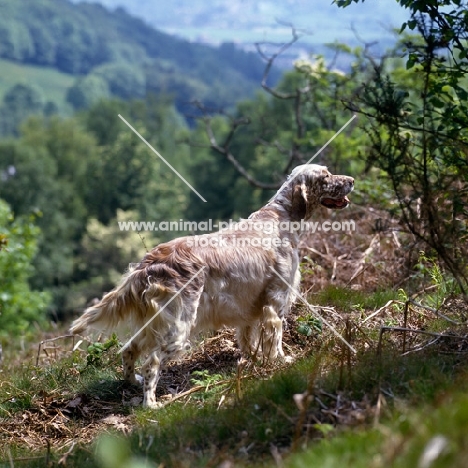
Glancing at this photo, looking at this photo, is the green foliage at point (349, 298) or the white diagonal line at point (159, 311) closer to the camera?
the white diagonal line at point (159, 311)

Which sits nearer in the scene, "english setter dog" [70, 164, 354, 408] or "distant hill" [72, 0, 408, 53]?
"english setter dog" [70, 164, 354, 408]

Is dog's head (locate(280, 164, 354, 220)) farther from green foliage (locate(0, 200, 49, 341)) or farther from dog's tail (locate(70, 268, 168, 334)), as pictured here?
green foliage (locate(0, 200, 49, 341))

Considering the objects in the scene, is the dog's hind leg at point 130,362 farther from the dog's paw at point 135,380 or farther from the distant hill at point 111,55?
the distant hill at point 111,55

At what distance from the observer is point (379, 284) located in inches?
320

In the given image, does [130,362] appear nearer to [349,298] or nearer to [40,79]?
[349,298]

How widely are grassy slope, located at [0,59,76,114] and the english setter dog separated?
3833 inches

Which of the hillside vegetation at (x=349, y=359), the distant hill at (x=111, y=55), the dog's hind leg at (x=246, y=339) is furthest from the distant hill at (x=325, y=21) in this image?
the distant hill at (x=111, y=55)

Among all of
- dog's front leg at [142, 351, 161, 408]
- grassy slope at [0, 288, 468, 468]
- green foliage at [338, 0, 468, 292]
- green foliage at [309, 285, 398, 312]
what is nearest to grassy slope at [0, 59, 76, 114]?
green foliage at [309, 285, 398, 312]

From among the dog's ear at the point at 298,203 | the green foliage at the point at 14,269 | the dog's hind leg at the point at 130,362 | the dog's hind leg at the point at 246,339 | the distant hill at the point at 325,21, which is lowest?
the green foliage at the point at 14,269

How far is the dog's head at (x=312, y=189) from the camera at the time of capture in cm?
693

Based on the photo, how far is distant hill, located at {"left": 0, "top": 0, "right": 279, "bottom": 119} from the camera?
102625mm

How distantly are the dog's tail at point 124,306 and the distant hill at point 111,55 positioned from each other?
87829 mm

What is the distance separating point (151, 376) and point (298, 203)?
2277 mm

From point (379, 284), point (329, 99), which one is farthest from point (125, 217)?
point (379, 284)
